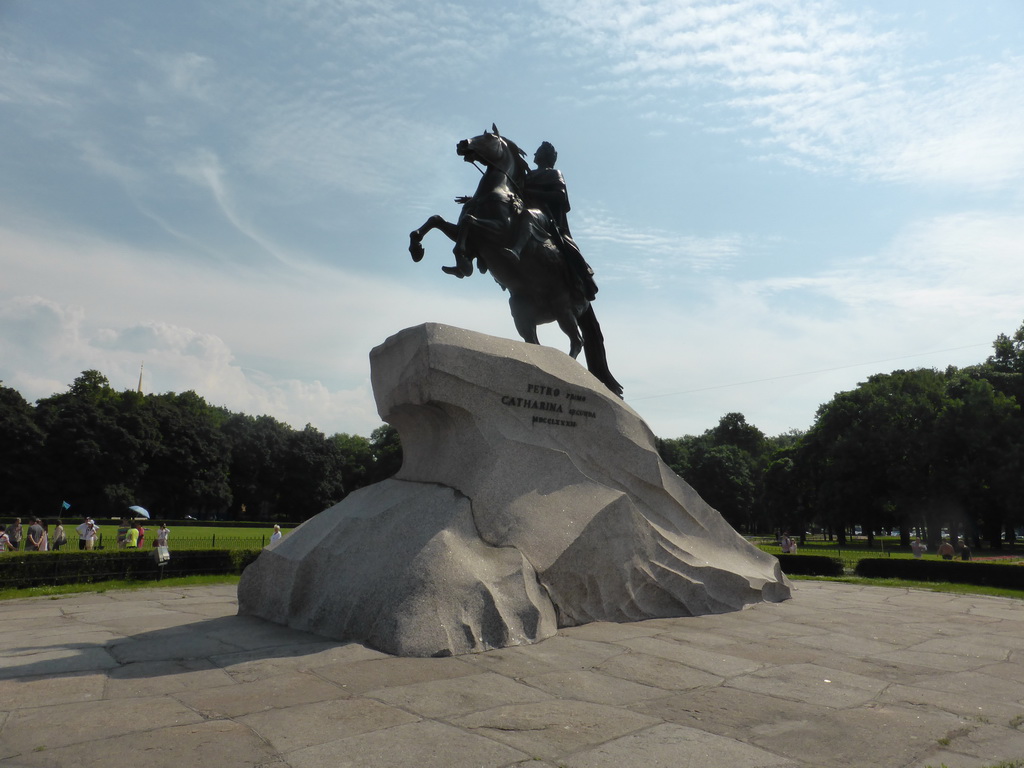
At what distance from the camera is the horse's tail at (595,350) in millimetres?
11961

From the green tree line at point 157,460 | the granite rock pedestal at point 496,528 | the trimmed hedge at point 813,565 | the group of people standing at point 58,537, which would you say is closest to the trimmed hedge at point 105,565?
the group of people standing at point 58,537

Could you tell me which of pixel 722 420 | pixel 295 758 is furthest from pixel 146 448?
pixel 722 420

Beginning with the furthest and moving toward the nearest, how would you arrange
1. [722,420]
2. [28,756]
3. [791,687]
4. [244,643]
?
[722,420]
[244,643]
[791,687]
[28,756]

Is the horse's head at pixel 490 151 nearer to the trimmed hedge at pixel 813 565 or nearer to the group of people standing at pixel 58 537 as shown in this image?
the group of people standing at pixel 58 537

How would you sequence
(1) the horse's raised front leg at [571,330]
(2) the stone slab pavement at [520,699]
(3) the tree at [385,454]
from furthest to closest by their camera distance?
1. (3) the tree at [385,454]
2. (1) the horse's raised front leg at [571,330]
3. (2) the stone slab pavement at [520,699]

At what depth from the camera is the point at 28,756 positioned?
11.1ft

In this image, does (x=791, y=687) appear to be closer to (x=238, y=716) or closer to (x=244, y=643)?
(x=238, y=716)

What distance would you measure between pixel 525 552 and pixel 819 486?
4724 centimetres

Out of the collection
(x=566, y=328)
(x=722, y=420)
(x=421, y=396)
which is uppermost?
(x=722, y=420)

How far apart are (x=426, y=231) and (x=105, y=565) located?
375 inches

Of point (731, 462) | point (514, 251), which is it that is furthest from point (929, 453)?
point (514, 251)

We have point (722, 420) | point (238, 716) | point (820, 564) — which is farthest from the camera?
point (722, 420)

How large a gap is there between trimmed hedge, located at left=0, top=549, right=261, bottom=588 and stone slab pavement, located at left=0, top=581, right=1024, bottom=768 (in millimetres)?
6534

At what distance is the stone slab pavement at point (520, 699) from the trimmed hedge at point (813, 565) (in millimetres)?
10236
